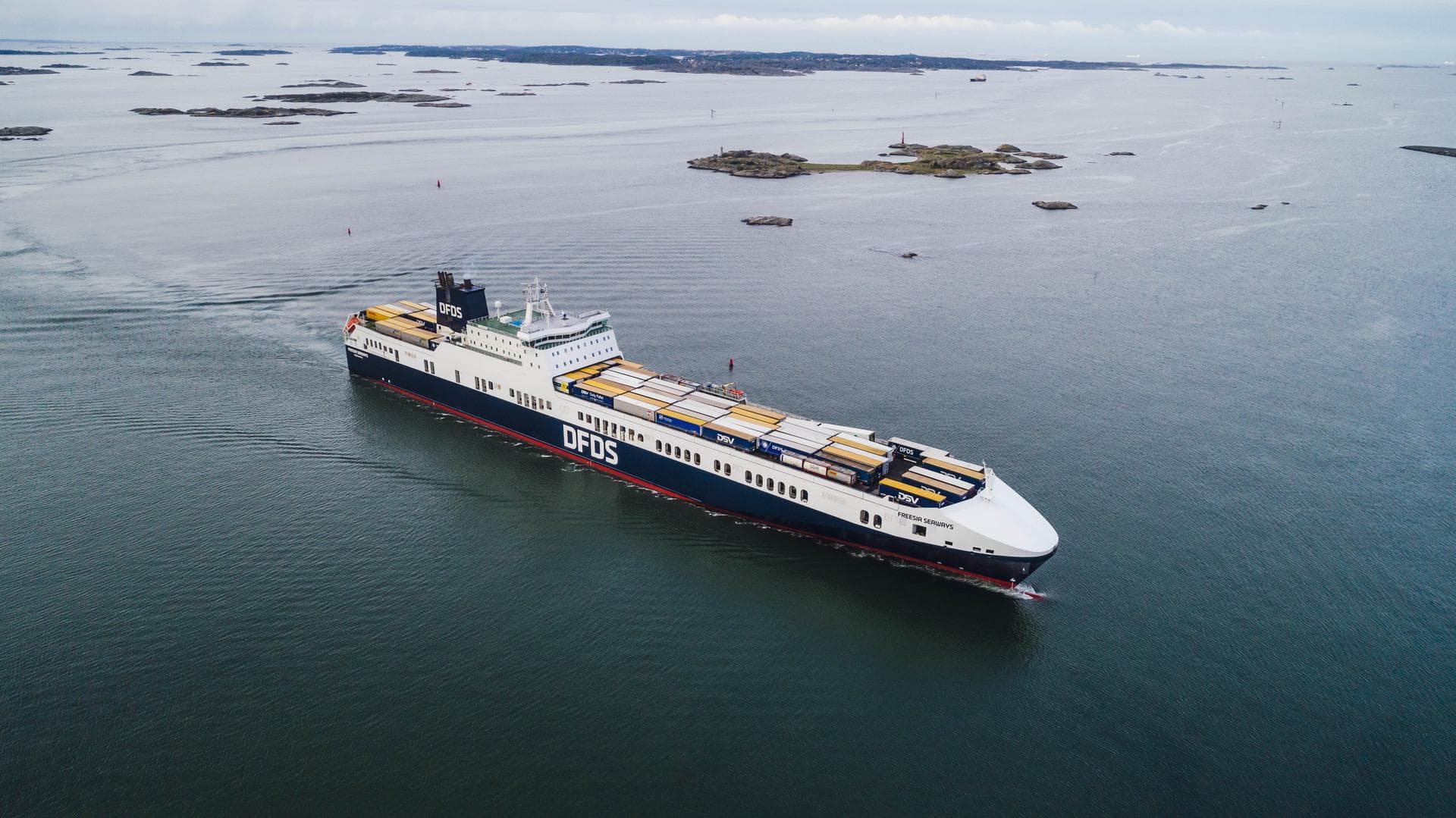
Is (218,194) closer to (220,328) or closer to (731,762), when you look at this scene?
(220,328)

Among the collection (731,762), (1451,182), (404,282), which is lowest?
(731,762)

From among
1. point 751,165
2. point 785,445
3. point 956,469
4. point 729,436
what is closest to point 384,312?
point 729,436

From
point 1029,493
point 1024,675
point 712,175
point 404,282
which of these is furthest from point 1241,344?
point 712,175

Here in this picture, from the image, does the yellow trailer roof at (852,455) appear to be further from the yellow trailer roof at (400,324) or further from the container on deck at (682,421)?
the yellow trailer roof at (400,324)

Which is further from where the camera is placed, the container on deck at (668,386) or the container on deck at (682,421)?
the container on deck at (668,386)

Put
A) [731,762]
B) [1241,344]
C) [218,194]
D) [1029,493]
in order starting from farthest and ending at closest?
[218,194] → [1241,344] → [1029,493] → [731,762]

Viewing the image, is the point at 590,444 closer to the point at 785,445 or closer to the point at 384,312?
the point at 785,445

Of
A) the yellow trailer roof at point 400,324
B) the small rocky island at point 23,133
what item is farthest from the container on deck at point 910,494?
the small rocky island at point 23,133

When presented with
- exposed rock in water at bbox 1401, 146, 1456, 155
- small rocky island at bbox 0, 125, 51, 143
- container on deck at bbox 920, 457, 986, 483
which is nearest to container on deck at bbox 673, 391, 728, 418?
container on deck at bbox 920, 457, 986, 483
